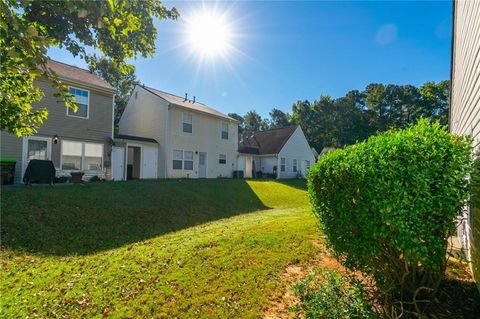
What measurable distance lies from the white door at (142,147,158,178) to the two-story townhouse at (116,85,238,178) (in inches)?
3.9

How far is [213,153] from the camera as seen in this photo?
23.8m

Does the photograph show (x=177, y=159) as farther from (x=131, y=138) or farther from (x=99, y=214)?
(x=99, y=214)

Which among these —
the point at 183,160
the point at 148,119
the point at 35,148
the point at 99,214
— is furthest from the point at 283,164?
the point at 99,214

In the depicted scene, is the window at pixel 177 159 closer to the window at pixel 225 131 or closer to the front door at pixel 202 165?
A: the front door at pixel 202 165

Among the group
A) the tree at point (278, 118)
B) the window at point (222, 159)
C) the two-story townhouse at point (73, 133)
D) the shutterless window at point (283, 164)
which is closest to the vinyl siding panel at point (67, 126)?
the two-story townhouse at point (73, 133)

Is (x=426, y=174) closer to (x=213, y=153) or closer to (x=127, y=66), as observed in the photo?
(x=127, y=66)

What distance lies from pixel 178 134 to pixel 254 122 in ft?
135

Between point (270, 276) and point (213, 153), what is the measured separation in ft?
63.5

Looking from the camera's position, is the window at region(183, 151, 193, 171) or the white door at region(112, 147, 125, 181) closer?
the white door at region(112, 147, 125, 181)

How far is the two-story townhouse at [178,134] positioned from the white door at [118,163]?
1.50 m

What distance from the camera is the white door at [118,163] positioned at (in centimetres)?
1739

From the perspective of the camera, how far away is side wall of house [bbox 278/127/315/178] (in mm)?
30094

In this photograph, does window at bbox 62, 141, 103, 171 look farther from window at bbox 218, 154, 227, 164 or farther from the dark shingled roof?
window at bbox 218, 154, 227, 164

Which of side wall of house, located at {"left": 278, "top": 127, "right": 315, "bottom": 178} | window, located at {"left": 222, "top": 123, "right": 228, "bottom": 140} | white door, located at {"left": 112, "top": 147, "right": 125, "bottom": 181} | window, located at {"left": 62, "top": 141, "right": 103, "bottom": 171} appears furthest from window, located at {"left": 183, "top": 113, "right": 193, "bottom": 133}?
side wall of house, located at {"left": 278, "top": 127, "right": 315, "bottom": 178}
